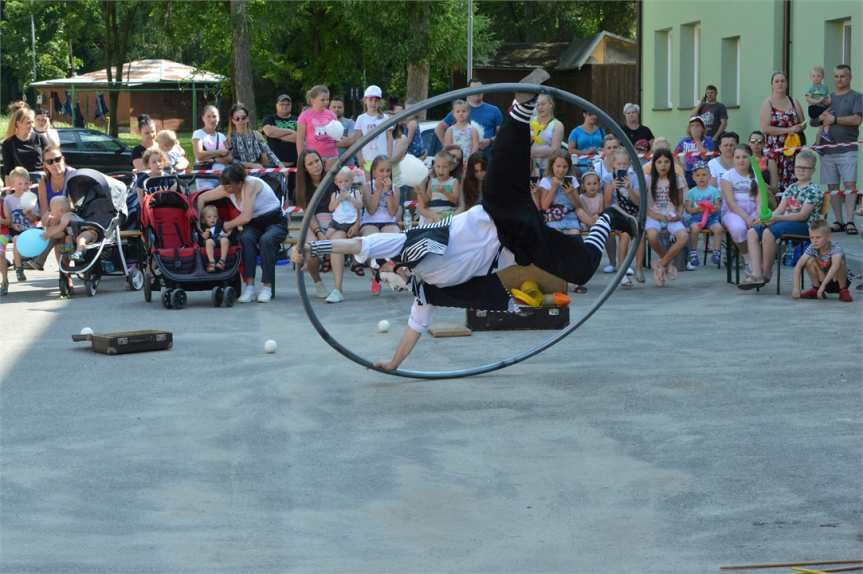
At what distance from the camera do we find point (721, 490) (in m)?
6.69

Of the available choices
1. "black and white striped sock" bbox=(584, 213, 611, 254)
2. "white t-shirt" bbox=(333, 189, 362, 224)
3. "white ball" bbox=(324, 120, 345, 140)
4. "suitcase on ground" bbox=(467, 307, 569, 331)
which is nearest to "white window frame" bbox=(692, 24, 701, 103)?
"white ball" bbox=(324, 120, 345, 140)

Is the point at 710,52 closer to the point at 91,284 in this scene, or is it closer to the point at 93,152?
the point at 93,152

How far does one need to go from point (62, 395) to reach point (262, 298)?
4802 millimetres

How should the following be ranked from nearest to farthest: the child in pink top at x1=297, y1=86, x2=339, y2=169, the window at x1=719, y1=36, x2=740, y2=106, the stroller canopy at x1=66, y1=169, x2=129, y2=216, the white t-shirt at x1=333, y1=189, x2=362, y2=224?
the white t-shirt at x1=333, y1=189, x2=362, y2=224 → the stroller canopy at x1=66, y1=169, x2=129, y2=216 → the child in pink top at x1=297, y1=86, x2=339, y2=169 → the window at x1=719, y1=36, x2=740, y2=106

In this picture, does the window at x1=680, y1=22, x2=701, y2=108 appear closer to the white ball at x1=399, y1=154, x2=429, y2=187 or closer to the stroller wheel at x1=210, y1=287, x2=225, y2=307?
the white ball at x1=399, y1=154, x2=429, y2=187

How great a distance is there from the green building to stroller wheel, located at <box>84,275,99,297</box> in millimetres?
11935

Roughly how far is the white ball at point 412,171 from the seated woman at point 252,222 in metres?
1.38

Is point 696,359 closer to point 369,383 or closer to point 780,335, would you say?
point 780,335

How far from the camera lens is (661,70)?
32.2m

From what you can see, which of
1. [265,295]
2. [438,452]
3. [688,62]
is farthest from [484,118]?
[688,62]

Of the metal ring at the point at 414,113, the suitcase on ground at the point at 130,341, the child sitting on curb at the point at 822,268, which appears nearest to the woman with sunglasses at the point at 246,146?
the suitcase on ground at the point at 130,341

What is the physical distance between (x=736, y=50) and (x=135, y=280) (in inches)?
636

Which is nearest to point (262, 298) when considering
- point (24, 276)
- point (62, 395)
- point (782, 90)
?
point (24, 276)

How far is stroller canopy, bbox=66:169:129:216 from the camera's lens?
589 inches
